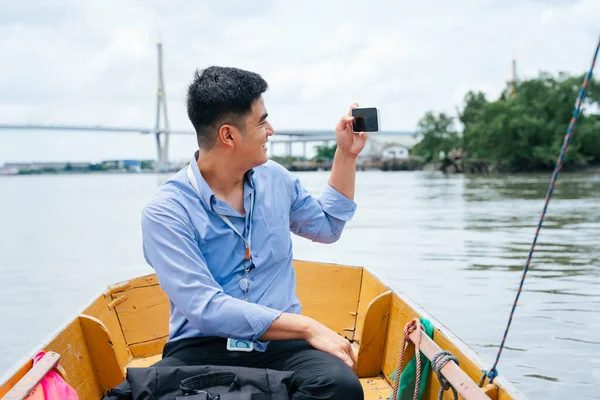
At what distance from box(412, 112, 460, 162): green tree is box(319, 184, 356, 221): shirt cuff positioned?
78.1 meters

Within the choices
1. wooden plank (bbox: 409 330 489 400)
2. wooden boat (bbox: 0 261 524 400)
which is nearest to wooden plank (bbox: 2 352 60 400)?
wooden boat (bbox: 0 261 524 400)

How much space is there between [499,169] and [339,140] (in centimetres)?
6525

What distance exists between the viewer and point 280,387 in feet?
6.66

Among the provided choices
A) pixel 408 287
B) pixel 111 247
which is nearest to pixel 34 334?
pixel 408 287

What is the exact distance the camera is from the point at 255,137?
2307 mm

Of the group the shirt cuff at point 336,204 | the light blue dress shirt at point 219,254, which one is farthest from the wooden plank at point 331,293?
the light blue dress shirt at point 219,254

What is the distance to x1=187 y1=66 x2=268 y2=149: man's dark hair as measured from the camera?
7.37 ft

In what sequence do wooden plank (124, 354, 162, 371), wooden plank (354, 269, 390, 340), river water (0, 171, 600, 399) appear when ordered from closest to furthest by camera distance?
1. wooden plank (124, 354, 162, 371)
2. wooden plank (354, 269, 390, 340)
3. river water (0, 171, 600, 399)

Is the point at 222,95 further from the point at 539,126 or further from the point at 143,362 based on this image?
the point at 539,126

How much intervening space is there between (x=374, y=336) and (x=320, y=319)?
0.75 metres

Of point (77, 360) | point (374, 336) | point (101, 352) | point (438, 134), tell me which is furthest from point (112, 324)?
point (438, 134)

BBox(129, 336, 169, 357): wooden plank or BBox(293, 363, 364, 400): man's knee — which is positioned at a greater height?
BBox(293, 363, 364, 400): man's knee

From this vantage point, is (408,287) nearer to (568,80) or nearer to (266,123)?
(266,123)

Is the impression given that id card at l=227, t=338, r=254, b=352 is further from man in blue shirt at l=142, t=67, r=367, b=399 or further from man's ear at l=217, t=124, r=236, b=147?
man's ear at l=217, t=124, r=236, b=147
